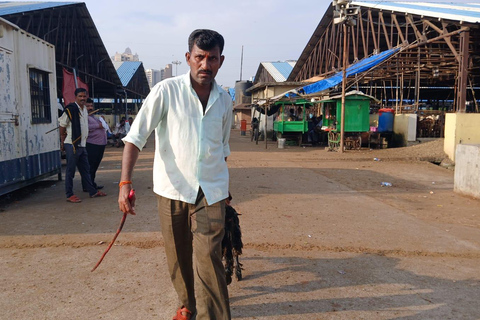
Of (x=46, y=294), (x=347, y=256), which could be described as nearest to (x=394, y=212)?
(x=347, y=256)

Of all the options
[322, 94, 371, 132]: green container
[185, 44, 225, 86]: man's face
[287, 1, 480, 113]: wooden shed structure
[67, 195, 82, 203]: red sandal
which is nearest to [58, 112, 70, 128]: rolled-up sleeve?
[67, 195, 82, 203]: red sandal

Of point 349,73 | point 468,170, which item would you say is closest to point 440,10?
point 349,73

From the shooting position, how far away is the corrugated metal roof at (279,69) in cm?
3487

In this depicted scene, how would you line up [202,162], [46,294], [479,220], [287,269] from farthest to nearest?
[479,220], [287,269], [46,294], [202,162]

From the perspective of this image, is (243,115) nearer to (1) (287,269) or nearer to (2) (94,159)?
(2) (94,159)

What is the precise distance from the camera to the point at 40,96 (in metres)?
7.86

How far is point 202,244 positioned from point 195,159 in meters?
0.54

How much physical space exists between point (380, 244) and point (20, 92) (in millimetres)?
6235

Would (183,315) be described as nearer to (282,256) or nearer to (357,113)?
(282,256)

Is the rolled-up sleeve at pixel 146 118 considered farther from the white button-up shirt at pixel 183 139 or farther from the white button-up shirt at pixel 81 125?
the white button-up shirt at pixel 81 125

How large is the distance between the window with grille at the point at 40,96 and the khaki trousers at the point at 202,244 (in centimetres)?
586

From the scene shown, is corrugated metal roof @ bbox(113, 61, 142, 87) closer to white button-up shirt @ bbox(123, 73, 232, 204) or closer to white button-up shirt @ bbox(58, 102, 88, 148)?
white button-up shirt @ bbox(58, 102, 88, 148)

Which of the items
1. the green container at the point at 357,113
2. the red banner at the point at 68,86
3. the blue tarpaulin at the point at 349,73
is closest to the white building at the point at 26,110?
the red banner at the point at 68,86

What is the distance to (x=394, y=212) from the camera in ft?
20.5
